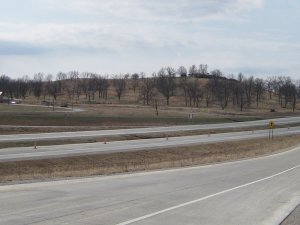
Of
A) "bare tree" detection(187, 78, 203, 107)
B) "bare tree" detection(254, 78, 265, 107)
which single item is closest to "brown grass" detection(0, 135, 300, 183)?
"bare tree" detection(187, 78, 203, 107)

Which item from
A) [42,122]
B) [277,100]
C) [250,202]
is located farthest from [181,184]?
[277,100]

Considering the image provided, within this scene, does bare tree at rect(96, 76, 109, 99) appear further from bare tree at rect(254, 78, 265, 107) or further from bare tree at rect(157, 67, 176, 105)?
bare tree at rect(254, 78, 265, 107)

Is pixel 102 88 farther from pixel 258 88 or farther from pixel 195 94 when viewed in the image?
pixel 258 88

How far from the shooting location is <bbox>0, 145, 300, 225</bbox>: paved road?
392 inches

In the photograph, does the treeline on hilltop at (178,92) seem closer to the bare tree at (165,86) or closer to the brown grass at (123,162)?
the bare tree at (165,86)

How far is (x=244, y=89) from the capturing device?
174875mm

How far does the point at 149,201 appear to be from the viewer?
12.5 meters

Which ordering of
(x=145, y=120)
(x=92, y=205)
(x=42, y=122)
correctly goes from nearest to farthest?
(x=92, y=205) → (x=42, y=122) → (x=145, y=120)

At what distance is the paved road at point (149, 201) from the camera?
32.7ft

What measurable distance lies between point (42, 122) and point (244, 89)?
391 ft

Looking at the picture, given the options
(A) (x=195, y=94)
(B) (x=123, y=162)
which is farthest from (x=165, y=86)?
(B) (x=123, y=162)

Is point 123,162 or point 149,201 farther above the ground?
point 149,201

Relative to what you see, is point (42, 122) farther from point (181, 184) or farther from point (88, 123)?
point (181, 184)

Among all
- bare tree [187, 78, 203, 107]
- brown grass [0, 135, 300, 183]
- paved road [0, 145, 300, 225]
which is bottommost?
brown grass [0, 135, 300, 183]
